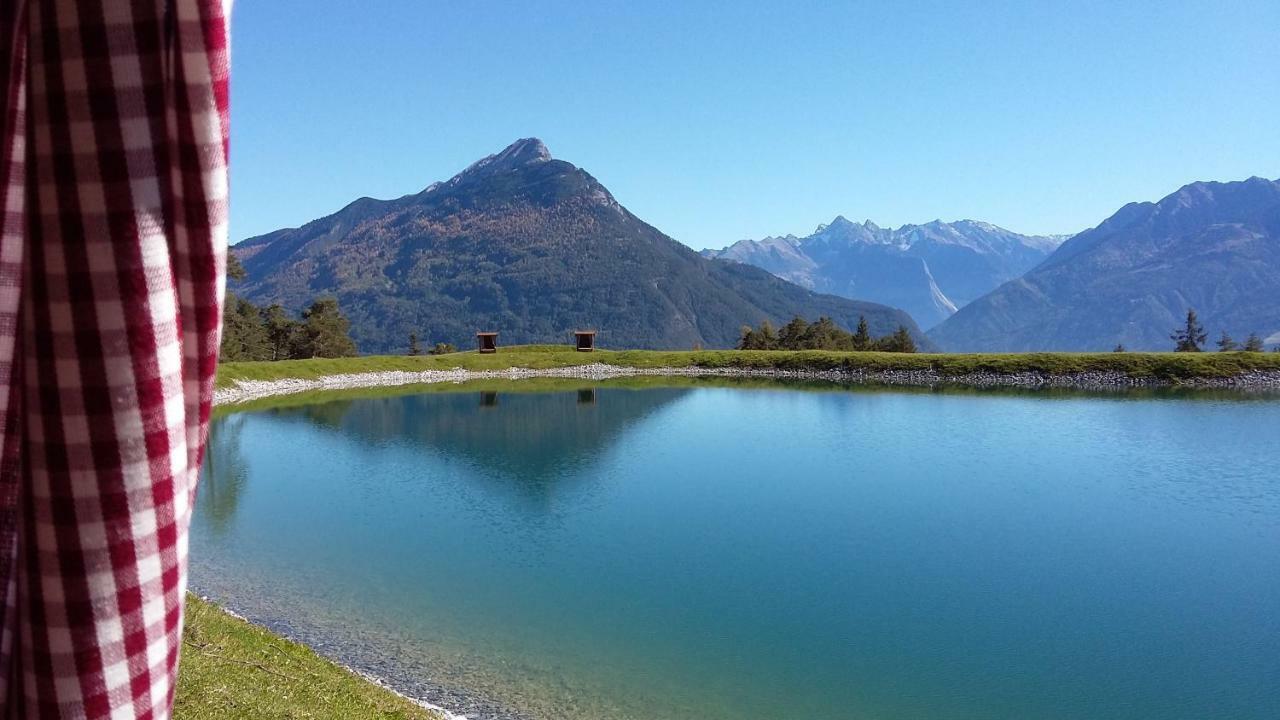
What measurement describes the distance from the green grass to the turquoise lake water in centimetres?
123

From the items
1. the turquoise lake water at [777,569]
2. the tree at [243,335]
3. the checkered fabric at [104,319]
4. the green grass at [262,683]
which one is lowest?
the turquoise lake water at [777,569]

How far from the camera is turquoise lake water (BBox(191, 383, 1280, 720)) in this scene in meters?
9.23

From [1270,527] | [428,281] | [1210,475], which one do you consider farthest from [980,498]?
[428,281]

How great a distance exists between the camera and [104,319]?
65cm

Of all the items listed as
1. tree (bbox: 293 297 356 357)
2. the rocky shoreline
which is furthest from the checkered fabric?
tree (bbox: 293 297 356 357)

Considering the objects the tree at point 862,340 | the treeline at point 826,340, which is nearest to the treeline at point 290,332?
the treeline at point 826,340

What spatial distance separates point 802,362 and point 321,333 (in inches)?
1560

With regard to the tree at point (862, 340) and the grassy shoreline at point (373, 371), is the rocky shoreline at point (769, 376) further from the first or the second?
the tree at point (862, 340)

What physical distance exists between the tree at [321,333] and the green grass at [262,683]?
5646cm

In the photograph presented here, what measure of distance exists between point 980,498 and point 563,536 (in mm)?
10868

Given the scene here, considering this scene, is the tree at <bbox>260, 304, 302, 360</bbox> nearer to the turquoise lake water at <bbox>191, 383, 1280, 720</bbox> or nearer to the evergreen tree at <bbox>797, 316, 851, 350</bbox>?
the turquoise lake water at <bbox>191, 383, 1280, 720</bbox>

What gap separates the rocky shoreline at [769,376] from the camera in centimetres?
4616

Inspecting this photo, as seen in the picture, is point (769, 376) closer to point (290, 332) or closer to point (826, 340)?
point (826, 340)

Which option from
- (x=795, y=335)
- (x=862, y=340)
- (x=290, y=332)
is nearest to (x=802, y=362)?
(x=795, y=335)
